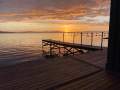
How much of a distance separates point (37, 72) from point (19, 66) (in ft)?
3.20

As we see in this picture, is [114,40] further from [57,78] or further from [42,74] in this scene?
[42,74]

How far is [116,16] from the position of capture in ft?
16.6

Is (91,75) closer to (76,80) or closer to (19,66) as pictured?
(76,80)

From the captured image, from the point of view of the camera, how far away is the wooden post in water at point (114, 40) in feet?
16.6

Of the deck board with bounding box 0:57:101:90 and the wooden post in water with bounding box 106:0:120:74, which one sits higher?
the wooden post in water with bounding box 106:0:120:74

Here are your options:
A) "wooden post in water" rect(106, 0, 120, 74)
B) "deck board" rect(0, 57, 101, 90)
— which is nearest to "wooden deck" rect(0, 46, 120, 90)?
"deck board" rect(0, 57, 101, 90)

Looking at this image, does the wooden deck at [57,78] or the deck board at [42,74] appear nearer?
the wooden deck at [57,78]

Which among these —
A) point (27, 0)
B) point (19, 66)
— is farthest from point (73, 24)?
point (19, 66)

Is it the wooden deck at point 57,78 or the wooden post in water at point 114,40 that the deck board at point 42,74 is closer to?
the wooden deck at point 57,78

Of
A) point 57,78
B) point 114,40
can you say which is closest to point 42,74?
point 57,78

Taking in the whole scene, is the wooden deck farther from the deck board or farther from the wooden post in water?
the wooden post in water

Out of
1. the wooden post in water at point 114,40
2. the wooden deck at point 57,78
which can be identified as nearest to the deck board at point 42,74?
the wooden deck at point 57,78

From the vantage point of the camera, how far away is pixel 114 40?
5.25 metres

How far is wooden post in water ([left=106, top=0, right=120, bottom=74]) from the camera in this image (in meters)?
5.05
